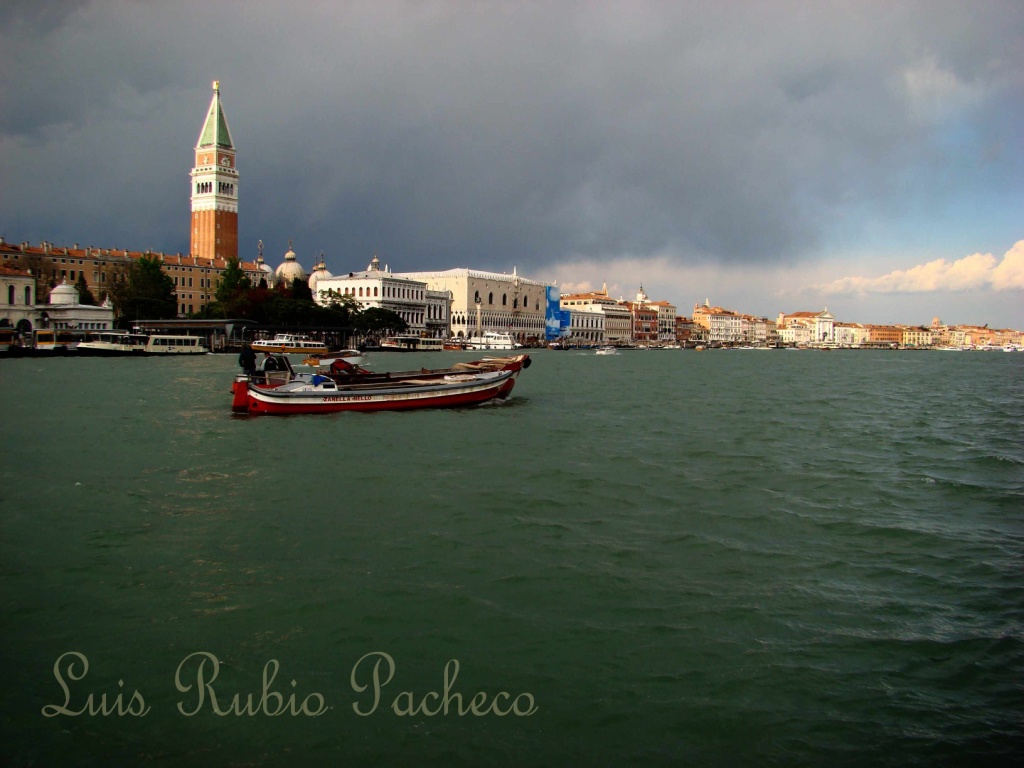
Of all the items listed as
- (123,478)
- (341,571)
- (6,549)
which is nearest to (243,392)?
(123,478)

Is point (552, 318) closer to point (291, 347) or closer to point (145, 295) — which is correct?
point (145, 295)

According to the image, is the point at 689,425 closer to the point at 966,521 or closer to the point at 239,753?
the point at 966,521

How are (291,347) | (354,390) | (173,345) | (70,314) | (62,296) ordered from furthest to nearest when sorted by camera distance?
(62,296) → (70,314) → (173,345) → (291,347) → (354,390)

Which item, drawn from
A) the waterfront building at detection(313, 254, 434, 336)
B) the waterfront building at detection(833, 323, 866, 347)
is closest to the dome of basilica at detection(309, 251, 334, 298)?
the waterfront building at detection(313, 254, 434, 336)

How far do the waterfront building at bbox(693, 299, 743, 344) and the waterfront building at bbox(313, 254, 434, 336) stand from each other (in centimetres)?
6664

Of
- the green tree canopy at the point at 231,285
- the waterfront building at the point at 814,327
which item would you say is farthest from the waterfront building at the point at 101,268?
the waterfront building at the point at 814,327


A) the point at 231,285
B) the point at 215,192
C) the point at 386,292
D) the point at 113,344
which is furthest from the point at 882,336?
the point at 113,344

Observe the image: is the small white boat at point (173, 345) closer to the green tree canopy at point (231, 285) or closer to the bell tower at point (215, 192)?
the green tree canopy at point (231, 285)

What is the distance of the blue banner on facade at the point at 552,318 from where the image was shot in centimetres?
11950

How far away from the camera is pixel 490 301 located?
357 ft

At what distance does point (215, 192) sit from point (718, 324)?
9612 cm

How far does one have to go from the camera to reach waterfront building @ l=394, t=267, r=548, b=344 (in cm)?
10462

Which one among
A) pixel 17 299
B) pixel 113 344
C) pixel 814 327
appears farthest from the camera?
pixel 814 327

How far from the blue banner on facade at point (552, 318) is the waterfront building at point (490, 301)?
0.79 meters
